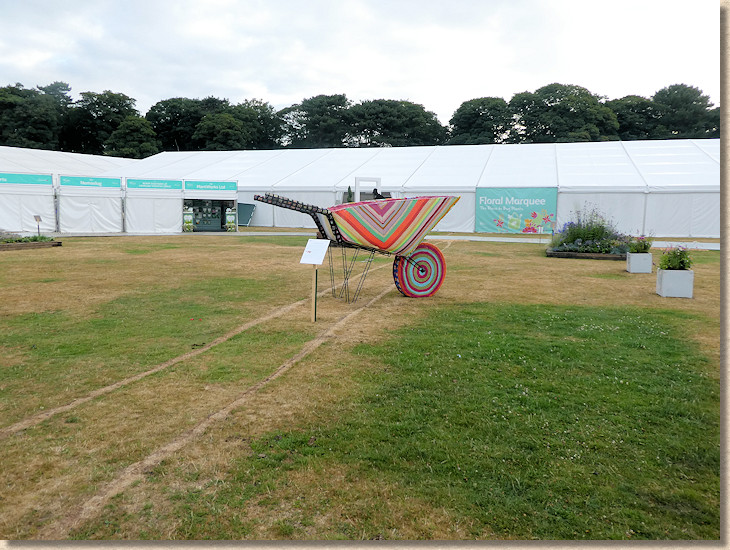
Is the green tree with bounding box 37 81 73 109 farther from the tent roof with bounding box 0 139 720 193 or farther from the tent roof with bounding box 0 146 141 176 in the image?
the tent roof with bounding box 0 139 720 193

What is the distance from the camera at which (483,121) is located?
51.3 metres

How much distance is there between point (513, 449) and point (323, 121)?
5558cm

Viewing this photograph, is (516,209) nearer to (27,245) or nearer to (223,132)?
(27,245)

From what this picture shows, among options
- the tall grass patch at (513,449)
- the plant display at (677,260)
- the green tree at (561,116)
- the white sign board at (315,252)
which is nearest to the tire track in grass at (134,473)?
the tall grass patch at (513,449)

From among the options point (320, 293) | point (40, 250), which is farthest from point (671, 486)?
point (40, 250)

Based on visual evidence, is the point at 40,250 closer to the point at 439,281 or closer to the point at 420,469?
the point at 439,281

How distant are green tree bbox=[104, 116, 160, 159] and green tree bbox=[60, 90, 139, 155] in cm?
312

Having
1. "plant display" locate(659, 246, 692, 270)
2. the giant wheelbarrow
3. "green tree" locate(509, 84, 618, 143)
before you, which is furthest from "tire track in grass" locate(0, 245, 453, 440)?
"green tree" locate(509, 84, 618, 143)

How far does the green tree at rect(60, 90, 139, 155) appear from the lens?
53.4 metres

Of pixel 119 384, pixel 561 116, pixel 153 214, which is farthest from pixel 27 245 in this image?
pixel 561 116

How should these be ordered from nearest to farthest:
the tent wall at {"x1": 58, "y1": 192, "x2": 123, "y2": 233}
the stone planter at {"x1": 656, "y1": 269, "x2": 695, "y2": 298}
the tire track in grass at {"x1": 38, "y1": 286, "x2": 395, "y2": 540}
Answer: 1. the tire track in grass at {"x1": 38, "y1": 286, "x2": 395, "y2": 540}
2. the stone planter at {"x1": 656, "y1": 269, "x2": 695, "y2": 298}
3. the tent wall at {"x1": 58, "y1": 192, "x2": 123, "y2": 233}

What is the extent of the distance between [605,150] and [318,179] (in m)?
15.9

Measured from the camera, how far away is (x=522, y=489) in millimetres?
2998

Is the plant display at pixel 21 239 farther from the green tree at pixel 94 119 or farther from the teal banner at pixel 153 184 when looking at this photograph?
the green tree at pixel 94 119
